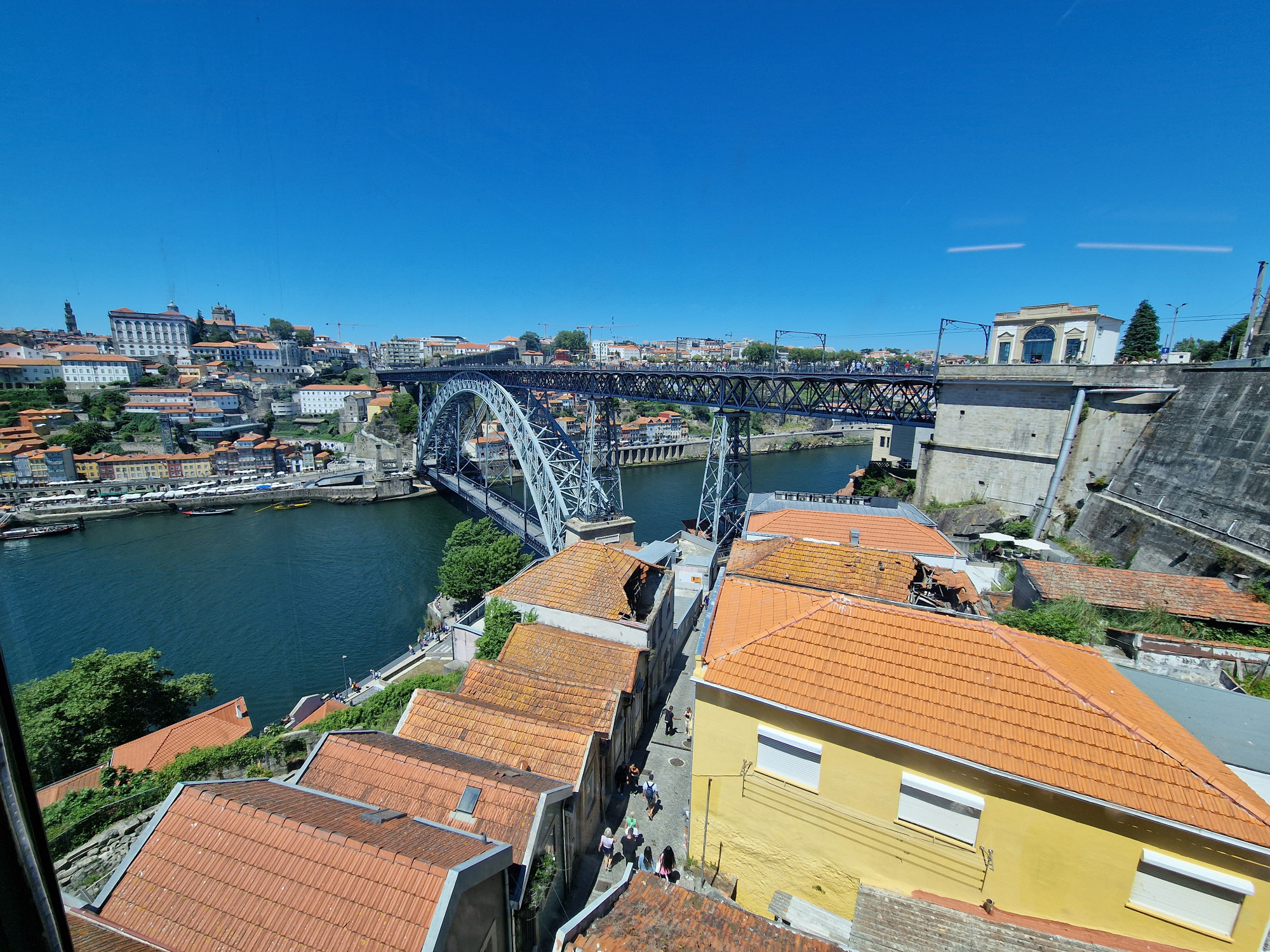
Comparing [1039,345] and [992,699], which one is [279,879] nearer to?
[992,699]

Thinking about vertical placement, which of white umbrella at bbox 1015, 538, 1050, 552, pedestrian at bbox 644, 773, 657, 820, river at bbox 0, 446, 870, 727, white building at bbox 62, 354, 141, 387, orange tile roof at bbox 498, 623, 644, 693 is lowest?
river at bbox 0, 446, 870, 727

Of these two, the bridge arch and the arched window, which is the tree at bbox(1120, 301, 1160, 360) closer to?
the arched window

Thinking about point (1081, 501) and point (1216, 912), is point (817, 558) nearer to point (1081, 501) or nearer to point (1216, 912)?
point (1216, 912)

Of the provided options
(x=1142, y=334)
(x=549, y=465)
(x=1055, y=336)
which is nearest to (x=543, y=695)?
(x=549, y=465)

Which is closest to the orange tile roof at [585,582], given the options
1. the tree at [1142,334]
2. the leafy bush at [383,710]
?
the leafy bush at [383,710]

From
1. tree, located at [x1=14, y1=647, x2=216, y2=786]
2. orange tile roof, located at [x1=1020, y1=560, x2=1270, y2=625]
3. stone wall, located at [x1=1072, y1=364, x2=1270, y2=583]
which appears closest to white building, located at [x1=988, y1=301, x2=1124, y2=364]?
stone wall, located at [x1=1072, y1=364, x2=1270, y2=583]

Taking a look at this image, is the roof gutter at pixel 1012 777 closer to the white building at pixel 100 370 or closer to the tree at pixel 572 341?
the white building at pixel 100 370
